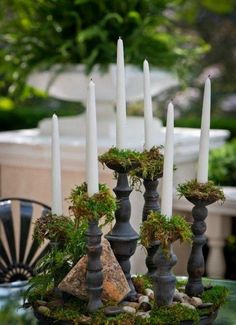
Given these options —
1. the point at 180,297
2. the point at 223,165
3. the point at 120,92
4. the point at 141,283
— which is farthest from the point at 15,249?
the point at 223,165

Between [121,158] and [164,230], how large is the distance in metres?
0.16

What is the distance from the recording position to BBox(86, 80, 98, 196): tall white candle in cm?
121

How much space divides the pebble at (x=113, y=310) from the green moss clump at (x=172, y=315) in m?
0.06

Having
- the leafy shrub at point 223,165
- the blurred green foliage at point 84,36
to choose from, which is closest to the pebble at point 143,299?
the blurred green foliage at point 84,36

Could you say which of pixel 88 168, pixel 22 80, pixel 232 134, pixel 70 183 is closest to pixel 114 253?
pixel 88 168

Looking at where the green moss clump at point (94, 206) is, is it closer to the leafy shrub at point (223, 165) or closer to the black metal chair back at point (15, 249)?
the black metal chair back at point (15, 249)

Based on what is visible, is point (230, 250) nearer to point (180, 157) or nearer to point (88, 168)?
point (180, 157)

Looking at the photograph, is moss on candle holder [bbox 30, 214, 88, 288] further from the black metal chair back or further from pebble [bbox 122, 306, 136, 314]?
the black metal chair back

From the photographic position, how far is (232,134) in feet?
15.6

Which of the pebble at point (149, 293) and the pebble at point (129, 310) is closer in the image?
the pebble at point (129, 310)

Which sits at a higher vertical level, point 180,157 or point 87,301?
point 180,157

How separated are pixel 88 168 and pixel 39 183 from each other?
1720mm

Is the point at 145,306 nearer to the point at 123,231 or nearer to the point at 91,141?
the point at 123,231

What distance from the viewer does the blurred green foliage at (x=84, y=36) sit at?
281cm
